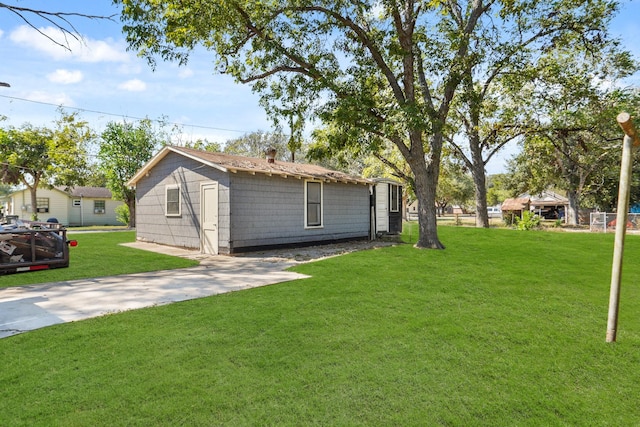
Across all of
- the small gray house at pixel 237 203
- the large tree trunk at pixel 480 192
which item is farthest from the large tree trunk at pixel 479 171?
the small gray house at pixel 237 203

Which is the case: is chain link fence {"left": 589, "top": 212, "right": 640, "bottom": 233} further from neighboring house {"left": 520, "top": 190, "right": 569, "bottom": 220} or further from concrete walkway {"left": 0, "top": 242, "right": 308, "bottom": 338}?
concrete walkway {"left": 0, "top": 242, "right": 308, "bottom": 338}

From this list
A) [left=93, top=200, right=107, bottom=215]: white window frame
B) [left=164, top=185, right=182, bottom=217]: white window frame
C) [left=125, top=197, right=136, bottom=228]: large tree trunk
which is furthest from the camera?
[left=93, top=200, right=107, bottom=215]: white window frame

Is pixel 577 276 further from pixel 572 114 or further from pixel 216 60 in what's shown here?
pixel 216 60

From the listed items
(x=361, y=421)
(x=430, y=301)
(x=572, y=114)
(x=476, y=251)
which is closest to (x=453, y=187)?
(x=572, y=114)

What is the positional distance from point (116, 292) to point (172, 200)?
696cm

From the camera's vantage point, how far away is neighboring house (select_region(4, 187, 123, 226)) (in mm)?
27875

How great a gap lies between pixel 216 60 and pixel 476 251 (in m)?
10.1

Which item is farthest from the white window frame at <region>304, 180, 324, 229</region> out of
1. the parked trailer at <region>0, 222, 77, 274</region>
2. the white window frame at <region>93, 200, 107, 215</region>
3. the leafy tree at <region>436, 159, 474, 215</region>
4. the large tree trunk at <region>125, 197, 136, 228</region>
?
the leafy tree at <region>436, 159, 474, 215</region>

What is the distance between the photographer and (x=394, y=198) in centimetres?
1631

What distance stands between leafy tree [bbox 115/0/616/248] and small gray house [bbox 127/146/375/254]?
226cm

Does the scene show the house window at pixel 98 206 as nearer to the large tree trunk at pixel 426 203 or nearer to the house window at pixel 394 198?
the house window at pixel 394 198

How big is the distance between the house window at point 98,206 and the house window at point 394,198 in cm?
2640

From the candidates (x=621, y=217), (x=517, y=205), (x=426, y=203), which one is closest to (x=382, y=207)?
(x=426, y=203)

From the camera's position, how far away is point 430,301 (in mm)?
4879
